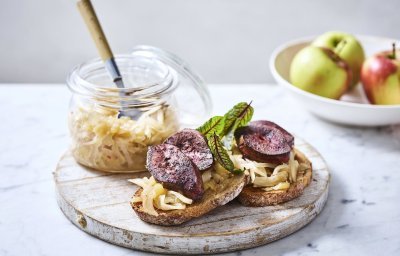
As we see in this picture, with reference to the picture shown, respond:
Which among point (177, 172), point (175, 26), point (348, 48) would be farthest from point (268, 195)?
point (175, 26)

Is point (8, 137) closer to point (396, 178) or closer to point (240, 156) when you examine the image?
point (240, 156)

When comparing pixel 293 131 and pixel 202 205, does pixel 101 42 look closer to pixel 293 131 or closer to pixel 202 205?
pixel 202 205

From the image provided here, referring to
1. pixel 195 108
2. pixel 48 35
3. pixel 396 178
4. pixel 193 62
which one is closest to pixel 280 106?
pixel 195 108

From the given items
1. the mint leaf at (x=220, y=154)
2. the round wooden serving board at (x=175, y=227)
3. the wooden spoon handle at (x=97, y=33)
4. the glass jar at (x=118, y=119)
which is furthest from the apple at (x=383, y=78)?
the wooden spoon handle at (x=97, y=33)

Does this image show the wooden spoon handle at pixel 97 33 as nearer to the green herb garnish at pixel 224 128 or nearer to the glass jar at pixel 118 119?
the glass jar at pixel 118 119

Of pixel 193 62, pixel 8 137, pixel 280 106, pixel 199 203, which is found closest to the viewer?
pixel 199 203

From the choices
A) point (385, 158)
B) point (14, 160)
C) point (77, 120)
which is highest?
point (77, 120)

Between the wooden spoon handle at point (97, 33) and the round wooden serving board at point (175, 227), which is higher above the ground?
the wooden spoon handle at point (97, 33)
